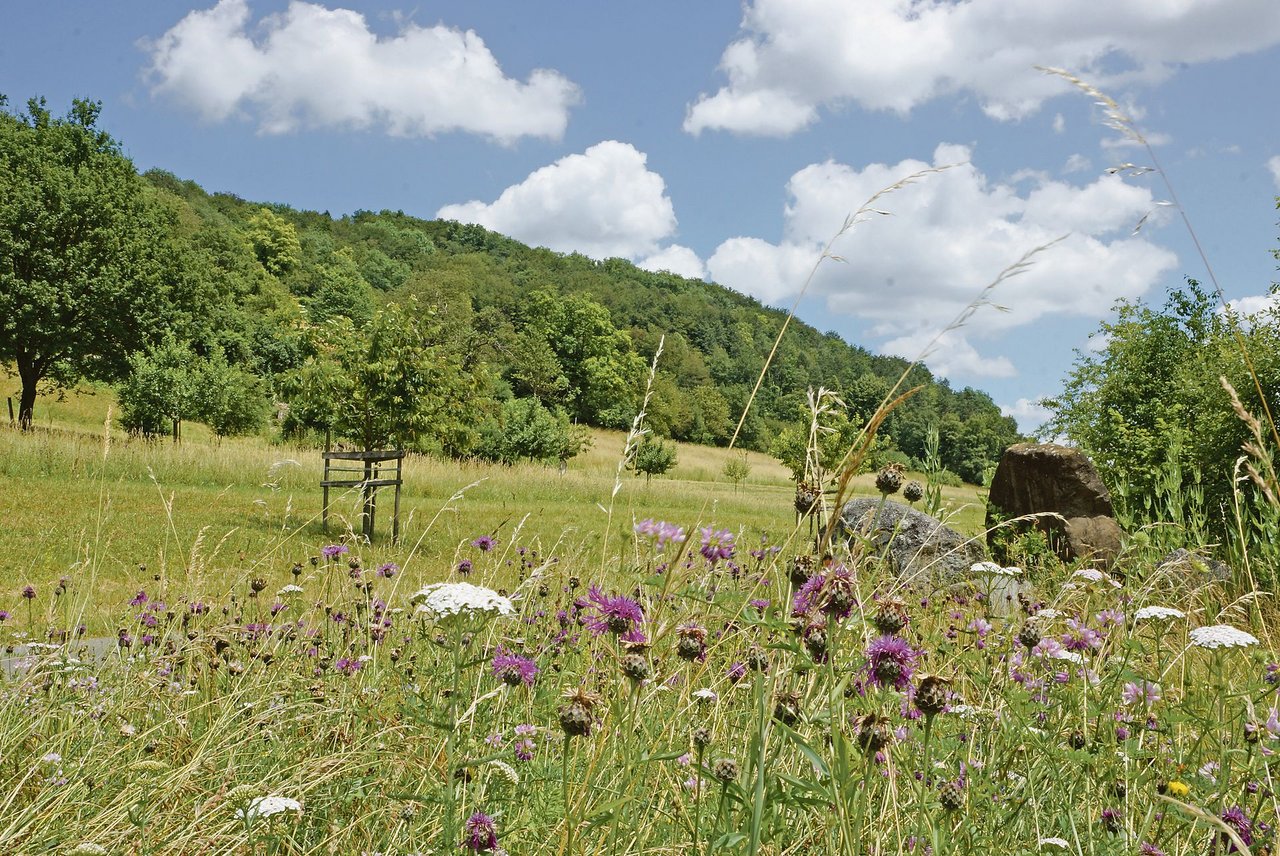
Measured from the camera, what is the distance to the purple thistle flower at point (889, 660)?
1.31 m

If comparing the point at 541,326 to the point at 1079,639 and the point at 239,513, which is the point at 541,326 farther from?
the point at 1079,639

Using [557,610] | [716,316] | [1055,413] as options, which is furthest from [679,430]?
[557,610]

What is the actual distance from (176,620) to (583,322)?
68099 millimetres

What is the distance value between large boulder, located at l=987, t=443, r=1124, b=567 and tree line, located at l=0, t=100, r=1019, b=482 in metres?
0.76

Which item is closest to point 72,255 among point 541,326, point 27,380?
point 27,380

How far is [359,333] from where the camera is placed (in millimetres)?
14406

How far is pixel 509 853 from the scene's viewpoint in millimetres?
1713

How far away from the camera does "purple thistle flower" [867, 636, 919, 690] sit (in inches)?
51.6

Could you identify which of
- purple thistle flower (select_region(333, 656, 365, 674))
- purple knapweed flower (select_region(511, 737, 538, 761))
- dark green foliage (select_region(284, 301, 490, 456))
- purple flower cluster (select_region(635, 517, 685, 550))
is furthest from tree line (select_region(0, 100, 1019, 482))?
purple thistle flower (select_region(333, 656, 365, 674))

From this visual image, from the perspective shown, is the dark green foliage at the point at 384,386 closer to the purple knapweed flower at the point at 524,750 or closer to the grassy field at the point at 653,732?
the grassy field at the point at 653,732

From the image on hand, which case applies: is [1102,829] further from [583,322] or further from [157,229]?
[583,322]

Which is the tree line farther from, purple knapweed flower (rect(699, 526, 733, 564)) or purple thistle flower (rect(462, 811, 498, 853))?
purple thistle flower (rect(462, 811, 498, 853))

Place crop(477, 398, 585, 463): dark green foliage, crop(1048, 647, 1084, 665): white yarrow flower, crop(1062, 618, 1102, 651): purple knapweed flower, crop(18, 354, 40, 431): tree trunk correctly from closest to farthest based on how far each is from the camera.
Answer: crop(1048, 647, 1084, 665): white yarrow flower → crop(1062, 618, 1102, 651): purple knapweed flower → crop(18, 354, 40, 431): tree trunk → crop(477, 398, 585, 463): dark green foliage

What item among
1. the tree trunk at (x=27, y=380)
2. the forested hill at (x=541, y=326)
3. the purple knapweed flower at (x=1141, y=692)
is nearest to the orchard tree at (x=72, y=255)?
the tree trunk at (x=27, y=380)
